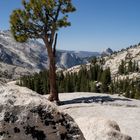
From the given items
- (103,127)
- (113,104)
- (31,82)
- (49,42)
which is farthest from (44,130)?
(31,82)

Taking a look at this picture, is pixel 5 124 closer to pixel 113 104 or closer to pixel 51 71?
pixel 113 104

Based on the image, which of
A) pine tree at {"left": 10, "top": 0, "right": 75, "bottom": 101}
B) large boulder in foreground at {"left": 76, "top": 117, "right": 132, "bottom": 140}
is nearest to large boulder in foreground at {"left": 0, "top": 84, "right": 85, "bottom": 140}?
large boulder in foreground at {"left": 76, "top": 117, "right": 132, "bottom": 140}

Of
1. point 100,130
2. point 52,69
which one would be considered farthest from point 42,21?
point 100,130

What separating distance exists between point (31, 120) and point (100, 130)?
6408mm

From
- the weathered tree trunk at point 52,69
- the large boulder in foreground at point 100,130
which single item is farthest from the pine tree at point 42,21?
the large boulder in foreground at point 100,130

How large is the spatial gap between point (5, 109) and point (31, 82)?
558 ft

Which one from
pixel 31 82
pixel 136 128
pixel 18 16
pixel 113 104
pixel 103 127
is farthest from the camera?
pixel 31 82

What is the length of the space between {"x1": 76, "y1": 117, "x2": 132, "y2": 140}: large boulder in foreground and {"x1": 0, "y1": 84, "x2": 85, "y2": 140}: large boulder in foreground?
5531mm

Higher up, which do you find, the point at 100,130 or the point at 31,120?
the point at 31,120

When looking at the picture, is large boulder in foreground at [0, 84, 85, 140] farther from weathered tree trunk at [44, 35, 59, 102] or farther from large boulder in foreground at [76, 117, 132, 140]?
weathered tree trunk at [44, 35, 59, 102]

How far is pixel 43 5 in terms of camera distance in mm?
34312

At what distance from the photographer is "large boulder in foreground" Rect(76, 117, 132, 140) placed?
1284 cm

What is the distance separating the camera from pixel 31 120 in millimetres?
7223

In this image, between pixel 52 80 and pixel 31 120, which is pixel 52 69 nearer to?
pixel 52 80
